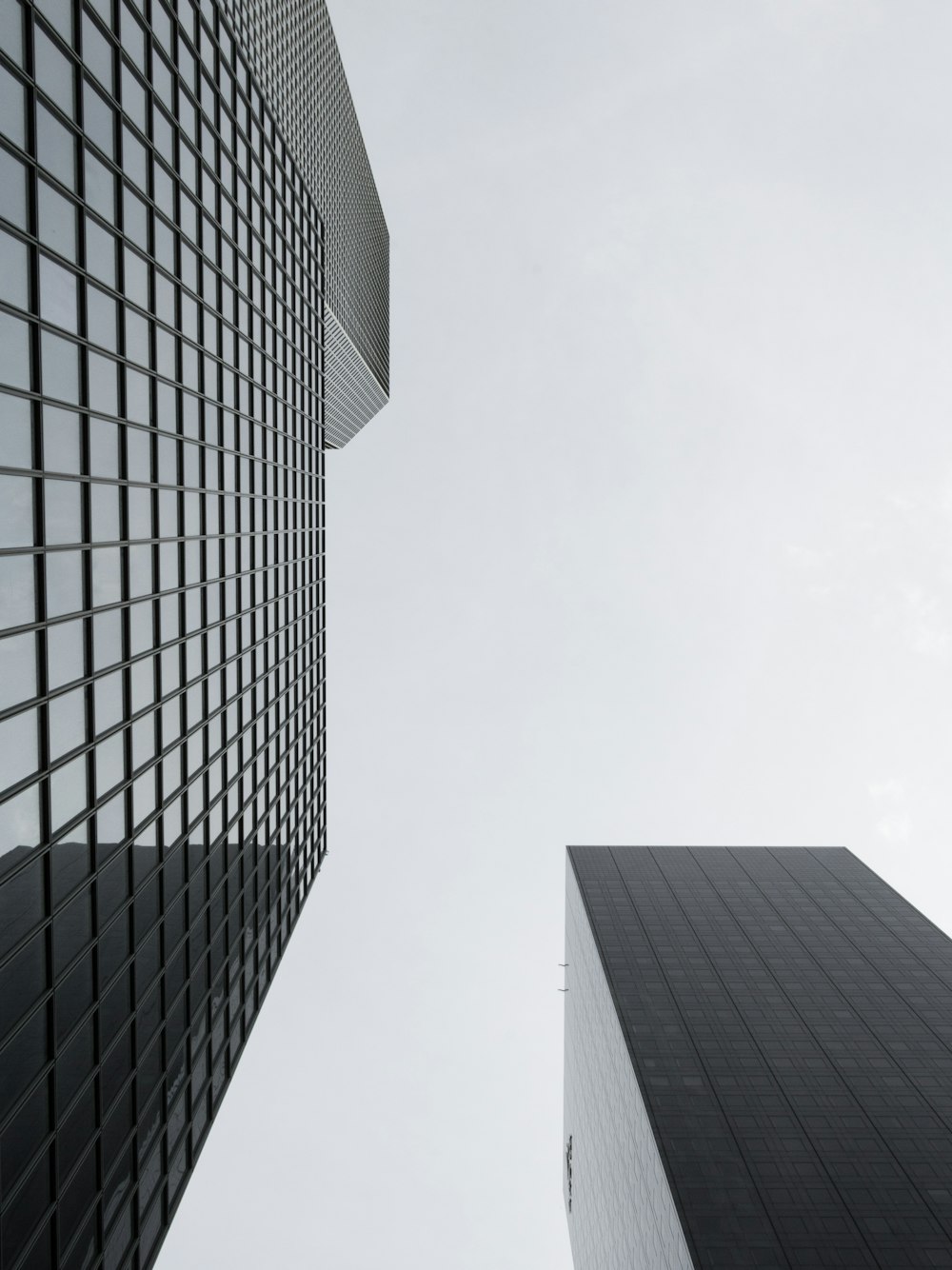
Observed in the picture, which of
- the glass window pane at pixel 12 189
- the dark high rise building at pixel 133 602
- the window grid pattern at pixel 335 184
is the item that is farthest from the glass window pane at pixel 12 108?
the window grid pattern at pixel 335 184

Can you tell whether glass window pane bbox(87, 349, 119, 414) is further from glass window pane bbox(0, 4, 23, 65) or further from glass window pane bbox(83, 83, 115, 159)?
glass window pane bbox(0, 4, 23, 65)

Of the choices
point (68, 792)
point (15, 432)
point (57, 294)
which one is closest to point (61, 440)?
point (15, 432)

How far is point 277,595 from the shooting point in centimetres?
3909

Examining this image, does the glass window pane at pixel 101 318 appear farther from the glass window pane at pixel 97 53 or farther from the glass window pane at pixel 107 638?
the glass window pane at pixel 107 638

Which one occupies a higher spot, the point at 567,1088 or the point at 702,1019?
the point at 702,1019

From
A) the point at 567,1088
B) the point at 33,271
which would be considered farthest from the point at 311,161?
the point at 567,1088

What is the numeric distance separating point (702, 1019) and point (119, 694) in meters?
71.4

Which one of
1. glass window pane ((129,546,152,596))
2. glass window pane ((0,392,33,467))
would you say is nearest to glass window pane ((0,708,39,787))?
glass window pane ((0,392,33,467))

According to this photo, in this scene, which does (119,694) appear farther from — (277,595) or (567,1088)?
(567,1088)

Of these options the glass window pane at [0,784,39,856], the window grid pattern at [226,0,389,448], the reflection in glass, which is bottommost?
the glass window pane at [0,784,39,856]

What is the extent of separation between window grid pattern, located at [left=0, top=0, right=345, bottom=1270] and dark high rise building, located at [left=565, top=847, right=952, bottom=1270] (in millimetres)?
41329

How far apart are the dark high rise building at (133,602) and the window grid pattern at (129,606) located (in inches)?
3.7

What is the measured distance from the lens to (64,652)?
60.3 ft

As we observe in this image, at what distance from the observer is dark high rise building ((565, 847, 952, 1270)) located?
172 ft
